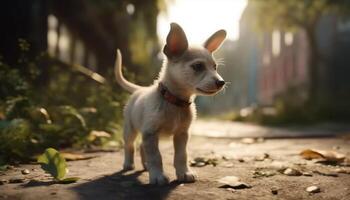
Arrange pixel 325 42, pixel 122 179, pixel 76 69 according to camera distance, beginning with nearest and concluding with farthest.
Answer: pixel 122 179 → pixel 76 69 → pixel 325 42

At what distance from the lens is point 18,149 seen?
4.07 m

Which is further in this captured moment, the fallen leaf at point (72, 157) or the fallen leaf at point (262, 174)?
the fallen leaf at point (72, 157)

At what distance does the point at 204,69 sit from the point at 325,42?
1972 cm

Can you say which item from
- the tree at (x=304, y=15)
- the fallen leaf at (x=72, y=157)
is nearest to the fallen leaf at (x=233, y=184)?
the fallen leaf at (x=72, y=157)

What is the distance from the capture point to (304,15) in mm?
17062

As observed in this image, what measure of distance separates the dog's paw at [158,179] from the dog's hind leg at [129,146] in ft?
2.32

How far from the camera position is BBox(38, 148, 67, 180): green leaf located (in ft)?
A: 10.1

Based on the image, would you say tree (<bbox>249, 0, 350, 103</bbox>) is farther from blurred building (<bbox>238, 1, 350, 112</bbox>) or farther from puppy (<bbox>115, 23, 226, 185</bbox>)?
puppy (<bbox>115, 23, 226, 185</bbox>)

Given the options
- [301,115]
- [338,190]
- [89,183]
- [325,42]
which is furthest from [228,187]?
[325,42]

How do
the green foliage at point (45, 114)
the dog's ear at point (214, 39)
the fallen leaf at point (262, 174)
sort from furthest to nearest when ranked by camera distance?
the green foliage at point (45, 114)
the dog's ear at point (214, 39)
the fallen leaf at point (262, 174)

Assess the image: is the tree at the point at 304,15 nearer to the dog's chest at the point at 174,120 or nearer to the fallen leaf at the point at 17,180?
the dog's chest at the point at 174,120

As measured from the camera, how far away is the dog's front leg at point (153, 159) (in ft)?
10.4

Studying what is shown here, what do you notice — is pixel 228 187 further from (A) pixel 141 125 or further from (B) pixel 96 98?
(B) pixel 96 98

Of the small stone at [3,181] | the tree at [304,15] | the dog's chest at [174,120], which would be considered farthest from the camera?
the tree at [304,15]
